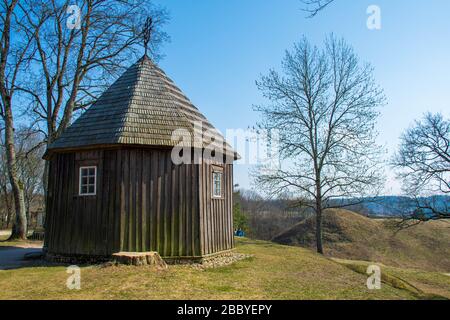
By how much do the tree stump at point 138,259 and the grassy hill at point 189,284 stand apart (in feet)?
0.91

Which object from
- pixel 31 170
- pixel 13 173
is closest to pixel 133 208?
pixel 13 173

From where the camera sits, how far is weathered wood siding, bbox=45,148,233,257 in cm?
1088

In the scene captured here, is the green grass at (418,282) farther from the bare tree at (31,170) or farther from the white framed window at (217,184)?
the bare tree at (31,170)

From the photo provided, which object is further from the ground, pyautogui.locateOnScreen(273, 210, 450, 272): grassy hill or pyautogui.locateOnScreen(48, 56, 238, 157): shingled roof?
pyautogui.locateOnScreen(48, 56, 238, 157): shingled roof

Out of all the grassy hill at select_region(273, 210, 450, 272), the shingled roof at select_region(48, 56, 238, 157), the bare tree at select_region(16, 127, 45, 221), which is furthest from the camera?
the bare tree at select_region(16, 127, 45, 221)

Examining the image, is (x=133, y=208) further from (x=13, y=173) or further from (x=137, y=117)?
(x=13, y=173)

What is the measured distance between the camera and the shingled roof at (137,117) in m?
11.2

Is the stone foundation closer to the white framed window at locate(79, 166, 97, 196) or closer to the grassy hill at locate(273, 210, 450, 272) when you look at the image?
the white framed window at locate(79, 166, 97, 196)

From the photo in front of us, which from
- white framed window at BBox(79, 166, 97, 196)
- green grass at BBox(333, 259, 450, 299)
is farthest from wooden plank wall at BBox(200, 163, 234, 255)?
green grass at BBox(333, 259, 450, 299)

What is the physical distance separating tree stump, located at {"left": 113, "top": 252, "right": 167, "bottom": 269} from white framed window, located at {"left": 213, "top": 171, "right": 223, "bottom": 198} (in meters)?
3.37

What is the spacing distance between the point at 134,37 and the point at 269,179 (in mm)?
11661

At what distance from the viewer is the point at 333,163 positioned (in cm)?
2112

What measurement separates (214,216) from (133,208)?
2.88m

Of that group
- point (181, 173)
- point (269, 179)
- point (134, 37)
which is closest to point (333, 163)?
point (269, 179)
